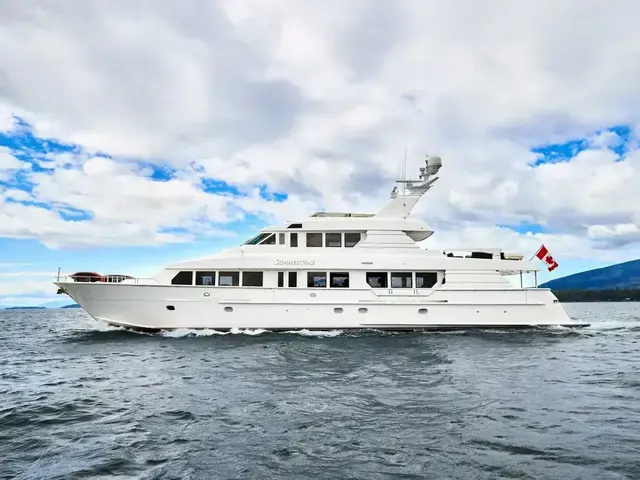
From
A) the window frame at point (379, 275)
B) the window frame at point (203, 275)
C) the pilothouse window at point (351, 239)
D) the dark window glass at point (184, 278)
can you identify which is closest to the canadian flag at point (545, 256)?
the window frame at point (379, 275)

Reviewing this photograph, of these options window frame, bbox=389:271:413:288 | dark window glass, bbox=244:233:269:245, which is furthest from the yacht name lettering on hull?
window frame, bbox=389:271:413:288

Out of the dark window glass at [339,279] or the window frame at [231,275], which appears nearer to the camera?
the window frame at [231,275]

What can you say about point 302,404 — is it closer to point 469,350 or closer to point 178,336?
point 469,350

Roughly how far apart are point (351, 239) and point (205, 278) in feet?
21.6

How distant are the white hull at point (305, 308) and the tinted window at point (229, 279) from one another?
69cm

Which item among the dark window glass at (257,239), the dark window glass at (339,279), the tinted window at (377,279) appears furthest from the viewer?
the dark window glass at (257,239)

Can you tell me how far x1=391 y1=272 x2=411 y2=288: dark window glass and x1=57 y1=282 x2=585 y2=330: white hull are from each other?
578 mm

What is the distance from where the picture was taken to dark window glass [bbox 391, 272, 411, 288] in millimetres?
19109

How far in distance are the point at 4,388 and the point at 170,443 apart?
6.30 metres

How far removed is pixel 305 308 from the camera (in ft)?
59.9

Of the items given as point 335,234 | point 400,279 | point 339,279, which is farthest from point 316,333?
point 335,234

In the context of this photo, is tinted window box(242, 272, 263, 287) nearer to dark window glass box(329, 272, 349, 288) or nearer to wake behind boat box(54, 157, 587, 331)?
wake behind boat box(54, 157, 587, 331)

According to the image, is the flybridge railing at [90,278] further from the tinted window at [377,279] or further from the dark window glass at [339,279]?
the tinted window at [377,279]

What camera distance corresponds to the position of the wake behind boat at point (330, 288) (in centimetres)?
1800
